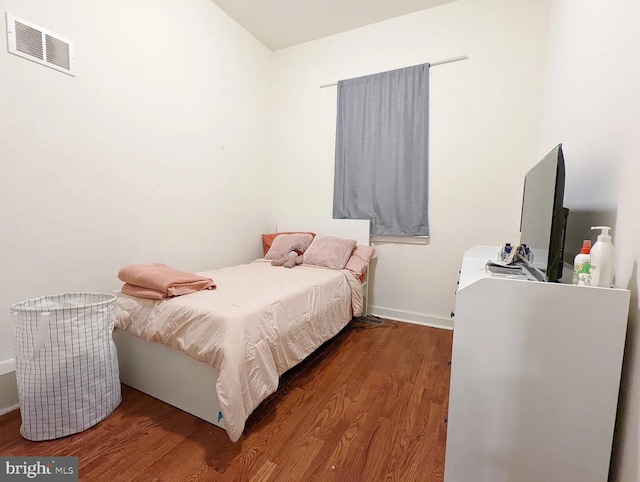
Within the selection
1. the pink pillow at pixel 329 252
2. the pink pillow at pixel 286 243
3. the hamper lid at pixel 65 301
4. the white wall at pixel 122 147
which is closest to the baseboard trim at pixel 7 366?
the white wall at pixel 122 147

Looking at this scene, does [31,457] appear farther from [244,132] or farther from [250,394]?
[244,132]

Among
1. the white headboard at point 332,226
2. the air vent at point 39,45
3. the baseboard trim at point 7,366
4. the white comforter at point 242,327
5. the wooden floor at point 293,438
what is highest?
the air vent at point 39,45

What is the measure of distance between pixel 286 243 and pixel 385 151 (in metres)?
1.34

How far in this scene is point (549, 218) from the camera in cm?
109

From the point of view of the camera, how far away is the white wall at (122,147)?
1.55 metres

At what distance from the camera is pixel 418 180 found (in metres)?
2.72

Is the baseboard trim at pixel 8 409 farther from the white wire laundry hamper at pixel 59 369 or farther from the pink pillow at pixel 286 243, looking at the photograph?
the pink pillow at pixel 286 243

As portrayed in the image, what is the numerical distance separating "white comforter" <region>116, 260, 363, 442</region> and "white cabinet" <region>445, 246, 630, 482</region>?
86 cm

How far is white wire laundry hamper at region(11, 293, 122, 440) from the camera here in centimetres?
129

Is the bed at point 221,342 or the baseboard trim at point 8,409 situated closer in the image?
the bed at point 221,342

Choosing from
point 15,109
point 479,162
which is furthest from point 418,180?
point 15,109

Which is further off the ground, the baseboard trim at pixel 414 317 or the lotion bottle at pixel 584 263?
the lotion bottle at pixel 584 263

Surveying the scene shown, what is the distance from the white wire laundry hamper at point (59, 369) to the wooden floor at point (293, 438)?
0.08 meters

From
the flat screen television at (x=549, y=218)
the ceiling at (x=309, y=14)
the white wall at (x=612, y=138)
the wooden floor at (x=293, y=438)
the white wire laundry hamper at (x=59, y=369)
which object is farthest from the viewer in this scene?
the ceiling at (x=309, y=14)
